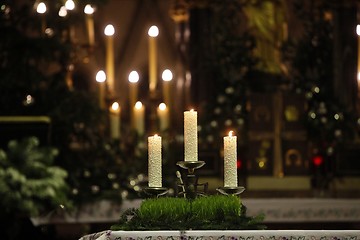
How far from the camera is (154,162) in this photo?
454 cm

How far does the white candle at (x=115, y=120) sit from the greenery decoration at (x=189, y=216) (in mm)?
3771

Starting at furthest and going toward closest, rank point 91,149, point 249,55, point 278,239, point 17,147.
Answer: point 249,55 < point 91,149 < point 17,147 < point 278,239

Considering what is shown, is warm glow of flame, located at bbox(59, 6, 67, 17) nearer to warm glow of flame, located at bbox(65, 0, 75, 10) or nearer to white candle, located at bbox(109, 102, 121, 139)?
warm glow of flame, located at bbox(65, 0, 75, 10)

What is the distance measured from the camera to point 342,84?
9570mm

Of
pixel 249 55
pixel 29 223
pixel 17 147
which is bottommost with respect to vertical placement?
pixel 29 223

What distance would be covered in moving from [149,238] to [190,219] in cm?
23

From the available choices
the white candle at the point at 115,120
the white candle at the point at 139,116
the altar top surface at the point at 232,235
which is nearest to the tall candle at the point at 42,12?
the white candle at the point at 115,120

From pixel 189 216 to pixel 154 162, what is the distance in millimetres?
291

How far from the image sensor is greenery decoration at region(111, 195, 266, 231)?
4.32 meters

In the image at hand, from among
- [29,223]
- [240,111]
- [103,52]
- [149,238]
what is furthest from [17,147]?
[103,52]

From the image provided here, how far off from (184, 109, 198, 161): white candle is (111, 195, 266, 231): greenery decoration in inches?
7.3

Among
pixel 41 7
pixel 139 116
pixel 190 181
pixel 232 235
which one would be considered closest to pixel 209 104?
pixel 139 116

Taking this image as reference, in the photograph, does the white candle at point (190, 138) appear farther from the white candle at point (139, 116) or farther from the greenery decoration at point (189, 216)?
the white candle at point (139, 116)

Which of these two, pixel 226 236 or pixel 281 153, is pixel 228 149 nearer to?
pixel 226 236
